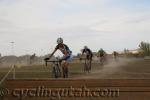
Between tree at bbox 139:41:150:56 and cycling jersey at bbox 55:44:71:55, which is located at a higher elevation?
tree at bbox 139:41:150:56

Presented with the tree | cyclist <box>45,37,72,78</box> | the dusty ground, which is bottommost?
the dusty ground

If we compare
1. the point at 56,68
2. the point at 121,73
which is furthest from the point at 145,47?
the point at 56,68

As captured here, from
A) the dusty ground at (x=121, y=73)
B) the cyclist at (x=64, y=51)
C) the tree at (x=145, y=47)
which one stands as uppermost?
the tree at (x=145, y=47)

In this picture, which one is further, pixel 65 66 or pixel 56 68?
pixel 56 68

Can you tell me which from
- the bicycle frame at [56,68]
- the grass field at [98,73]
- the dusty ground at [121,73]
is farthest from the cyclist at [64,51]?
the grass field at [98,73]

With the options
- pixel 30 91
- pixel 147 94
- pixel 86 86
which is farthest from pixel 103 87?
pixel 30 91

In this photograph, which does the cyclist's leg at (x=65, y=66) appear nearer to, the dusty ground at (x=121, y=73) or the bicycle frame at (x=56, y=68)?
the bicycle frame at (x=56, y=68)

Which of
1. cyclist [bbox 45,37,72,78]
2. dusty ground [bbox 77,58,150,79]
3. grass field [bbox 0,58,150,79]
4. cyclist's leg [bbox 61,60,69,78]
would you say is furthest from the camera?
grass field [bbox 0,58,150,79]

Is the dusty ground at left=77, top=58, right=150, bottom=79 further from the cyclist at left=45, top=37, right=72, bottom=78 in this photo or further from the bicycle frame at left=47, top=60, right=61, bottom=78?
the bicycle frame at left=47, top=60, right=61, bottom=78

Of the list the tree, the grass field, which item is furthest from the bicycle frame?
the tree

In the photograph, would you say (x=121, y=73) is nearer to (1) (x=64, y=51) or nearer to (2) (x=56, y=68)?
(2) (x=56, y=68)

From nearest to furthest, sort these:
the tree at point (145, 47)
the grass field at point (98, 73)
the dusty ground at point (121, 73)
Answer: the dusty ground at point (121, 73), the grass field at point (98, 73), the tree at point (145, 47)

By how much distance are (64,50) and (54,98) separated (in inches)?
216

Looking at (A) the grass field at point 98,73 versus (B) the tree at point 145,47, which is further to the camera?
(B) the tree at point 145,47
